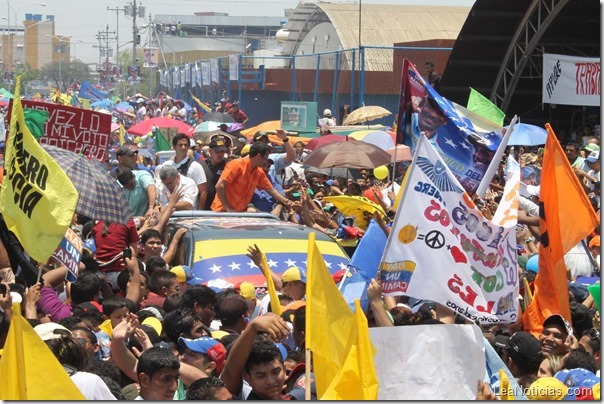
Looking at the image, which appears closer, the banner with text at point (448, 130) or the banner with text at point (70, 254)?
the banner with text at point (70, 254)

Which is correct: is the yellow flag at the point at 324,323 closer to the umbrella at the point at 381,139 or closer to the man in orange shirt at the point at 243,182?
the man in orange shirt at the point at 243,182

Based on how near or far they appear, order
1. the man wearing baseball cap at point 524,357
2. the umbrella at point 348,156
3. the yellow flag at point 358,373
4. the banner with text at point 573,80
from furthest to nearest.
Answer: the banner with text at point 573,80 → the umbrella at point 348,156 → the man wearing baseball cap at point 524,357 → the yellow flag at point 358,373

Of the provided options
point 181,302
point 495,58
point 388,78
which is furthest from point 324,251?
point 388,78

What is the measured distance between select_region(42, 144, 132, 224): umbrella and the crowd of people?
433mm

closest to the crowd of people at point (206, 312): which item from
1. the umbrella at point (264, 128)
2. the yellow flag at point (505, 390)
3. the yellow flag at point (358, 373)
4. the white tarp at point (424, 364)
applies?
the yellow flag at point (505, 390)

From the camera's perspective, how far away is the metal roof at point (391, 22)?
157 ft

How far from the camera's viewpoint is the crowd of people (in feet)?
18.3

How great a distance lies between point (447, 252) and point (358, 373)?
7.42 ft

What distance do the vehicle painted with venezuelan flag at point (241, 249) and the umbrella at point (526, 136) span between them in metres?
9.24

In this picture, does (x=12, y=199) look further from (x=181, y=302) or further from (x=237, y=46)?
(x=237, y=46)

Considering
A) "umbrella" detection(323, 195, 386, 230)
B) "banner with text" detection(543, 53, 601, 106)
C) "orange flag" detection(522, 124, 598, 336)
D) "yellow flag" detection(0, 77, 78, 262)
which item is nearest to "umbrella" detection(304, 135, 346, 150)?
"banner with text" detection(543, 53, 601, 106)

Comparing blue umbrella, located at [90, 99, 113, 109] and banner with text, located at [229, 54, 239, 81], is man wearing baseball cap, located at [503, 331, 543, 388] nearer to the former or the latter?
banner with text, located at [229, 54, 239, 81]

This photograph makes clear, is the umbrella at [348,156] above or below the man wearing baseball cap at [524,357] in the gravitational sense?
below

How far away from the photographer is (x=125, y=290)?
8883 mm
